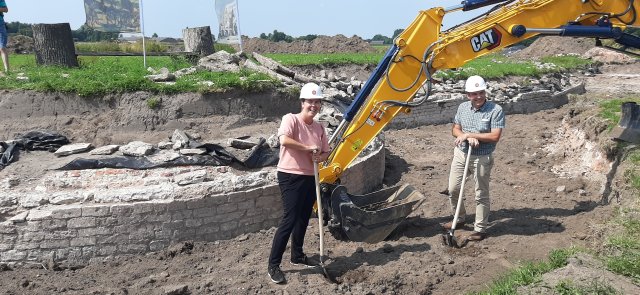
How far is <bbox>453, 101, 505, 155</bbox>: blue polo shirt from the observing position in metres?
5.97

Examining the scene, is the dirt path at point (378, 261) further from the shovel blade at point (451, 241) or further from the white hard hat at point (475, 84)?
the white hard hat at point (475, 84)

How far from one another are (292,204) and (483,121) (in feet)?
7.52

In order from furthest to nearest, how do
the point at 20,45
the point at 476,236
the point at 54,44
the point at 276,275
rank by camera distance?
1. the point at 20,45
2. the point at 54,44
3. the point at 476,236
4. the point at 276,275

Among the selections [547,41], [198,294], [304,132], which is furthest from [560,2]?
[547,41]

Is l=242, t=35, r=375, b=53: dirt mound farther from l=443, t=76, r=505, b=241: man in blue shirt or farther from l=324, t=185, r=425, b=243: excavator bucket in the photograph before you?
l=324, t=185, r=425, b=243: excavator bucket

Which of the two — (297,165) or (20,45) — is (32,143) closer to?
(297,165)

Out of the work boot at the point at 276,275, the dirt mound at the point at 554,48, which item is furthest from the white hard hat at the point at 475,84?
the dirt mound at the point at 554,48

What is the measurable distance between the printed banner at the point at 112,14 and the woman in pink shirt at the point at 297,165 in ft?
31.2

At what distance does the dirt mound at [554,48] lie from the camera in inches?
1141

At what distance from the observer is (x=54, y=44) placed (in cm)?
1143

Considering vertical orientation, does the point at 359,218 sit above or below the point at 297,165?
below

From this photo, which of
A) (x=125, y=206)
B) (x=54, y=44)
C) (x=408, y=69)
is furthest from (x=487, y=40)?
(x=54, y=44)

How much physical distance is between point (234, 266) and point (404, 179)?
13.3ft

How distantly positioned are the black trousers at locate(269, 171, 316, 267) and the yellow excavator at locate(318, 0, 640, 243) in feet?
2.81
